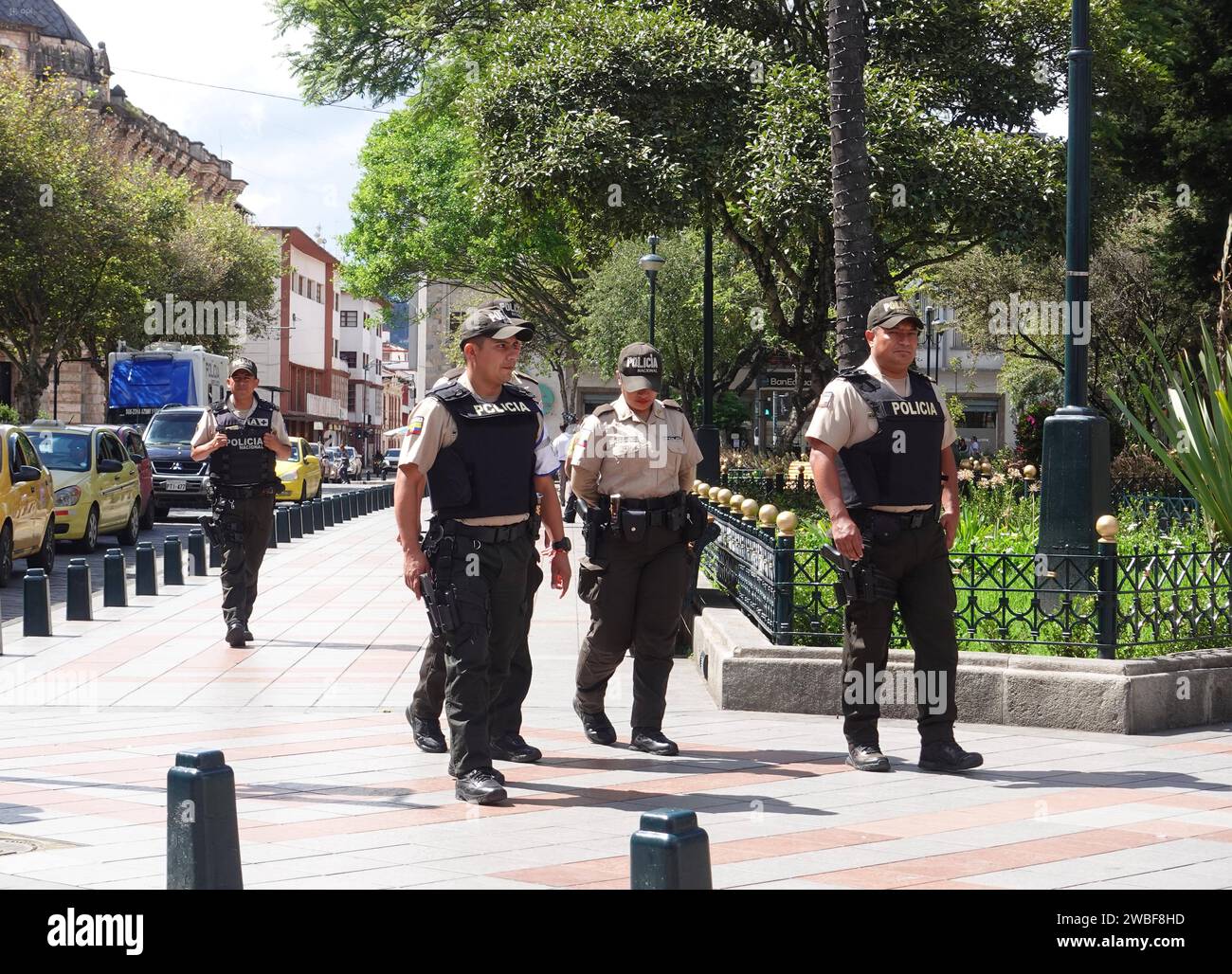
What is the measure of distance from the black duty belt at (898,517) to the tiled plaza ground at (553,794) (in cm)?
112

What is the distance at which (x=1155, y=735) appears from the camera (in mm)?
8305

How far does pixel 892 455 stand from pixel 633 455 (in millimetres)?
1238

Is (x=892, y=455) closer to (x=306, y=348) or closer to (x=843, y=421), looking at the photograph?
(x=843, y=421)

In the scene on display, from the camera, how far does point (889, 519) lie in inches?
284

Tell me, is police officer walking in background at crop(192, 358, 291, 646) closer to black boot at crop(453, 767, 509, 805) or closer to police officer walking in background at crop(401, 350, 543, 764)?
police officer walking in background at crop(401, 350, 543, 764)

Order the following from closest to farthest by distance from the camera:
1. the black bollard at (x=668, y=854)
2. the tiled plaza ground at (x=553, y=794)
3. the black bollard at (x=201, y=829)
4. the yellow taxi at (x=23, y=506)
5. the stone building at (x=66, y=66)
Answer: the black bollard at (x=668, y=854) → the black bollard at (x=201, y=829) → the tiled plaza ground at (x=553, y=794) → the yellow taxi at (x=23, y=506) → the stone building at (x=66, y=66)

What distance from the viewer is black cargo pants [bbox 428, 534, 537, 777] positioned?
6.54 metres

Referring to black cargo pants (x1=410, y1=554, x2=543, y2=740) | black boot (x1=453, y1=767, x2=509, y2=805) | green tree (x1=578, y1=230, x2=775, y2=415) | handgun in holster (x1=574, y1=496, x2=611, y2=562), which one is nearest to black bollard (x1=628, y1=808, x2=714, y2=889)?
black boot (x1=453, y1=767, x2=509, y2=805)

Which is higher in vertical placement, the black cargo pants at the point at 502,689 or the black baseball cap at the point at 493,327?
the black baseball cap at the point at 493,327

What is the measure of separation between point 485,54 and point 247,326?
1392 inches

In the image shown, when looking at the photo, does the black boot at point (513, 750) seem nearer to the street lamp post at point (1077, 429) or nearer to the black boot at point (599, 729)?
the black boot at point (599, 729)

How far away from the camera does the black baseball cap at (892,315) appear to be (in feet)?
23.5

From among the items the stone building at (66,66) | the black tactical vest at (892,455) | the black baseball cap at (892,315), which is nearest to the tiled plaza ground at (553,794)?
the black tactical vest at (892,455)

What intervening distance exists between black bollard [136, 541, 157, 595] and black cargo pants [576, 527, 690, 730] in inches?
331
